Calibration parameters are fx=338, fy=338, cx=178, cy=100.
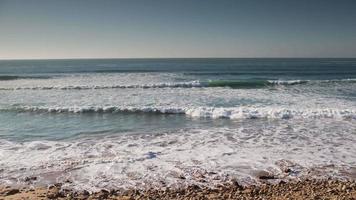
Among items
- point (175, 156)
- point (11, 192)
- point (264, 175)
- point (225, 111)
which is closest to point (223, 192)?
point (264, 175)

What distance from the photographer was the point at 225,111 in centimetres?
1526

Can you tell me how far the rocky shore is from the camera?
599 centimetres

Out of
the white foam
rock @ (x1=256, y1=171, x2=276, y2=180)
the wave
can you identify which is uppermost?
the wave

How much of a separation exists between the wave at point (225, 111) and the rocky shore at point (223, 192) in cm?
803

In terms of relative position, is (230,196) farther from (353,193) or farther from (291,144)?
(291,144)

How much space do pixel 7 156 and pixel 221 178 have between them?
5591 millimetres

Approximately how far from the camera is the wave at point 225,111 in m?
14.5

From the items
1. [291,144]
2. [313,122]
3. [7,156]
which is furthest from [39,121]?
[313,122]

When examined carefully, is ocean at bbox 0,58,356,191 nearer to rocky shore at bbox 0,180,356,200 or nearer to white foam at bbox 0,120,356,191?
white foam at bbox 0,120,356,191

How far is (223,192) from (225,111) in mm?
9202

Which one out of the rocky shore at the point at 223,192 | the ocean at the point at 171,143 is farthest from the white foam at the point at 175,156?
the rocky shore at the point at 223,192

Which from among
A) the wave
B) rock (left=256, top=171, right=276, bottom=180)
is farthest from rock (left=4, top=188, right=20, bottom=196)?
the wave

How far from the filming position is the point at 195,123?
1335 centimetres

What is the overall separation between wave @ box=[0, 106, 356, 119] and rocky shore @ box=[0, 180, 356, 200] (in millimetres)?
8032
